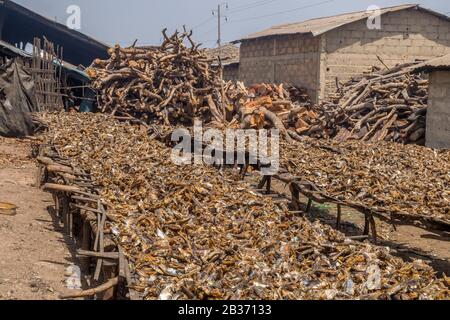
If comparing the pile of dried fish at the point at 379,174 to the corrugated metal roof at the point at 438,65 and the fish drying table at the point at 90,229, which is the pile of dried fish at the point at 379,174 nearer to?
the corrugated metal roof at the point at 438,65

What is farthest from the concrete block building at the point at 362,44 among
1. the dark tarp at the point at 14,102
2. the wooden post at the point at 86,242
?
the wooden post at the point at 86,242

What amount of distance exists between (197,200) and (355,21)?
17256 mm

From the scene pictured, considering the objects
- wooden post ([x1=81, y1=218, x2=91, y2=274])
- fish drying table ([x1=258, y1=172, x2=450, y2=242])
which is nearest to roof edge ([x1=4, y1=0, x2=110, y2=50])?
fish drying table ([x1=258, y1=172, x2=450, y2=242])

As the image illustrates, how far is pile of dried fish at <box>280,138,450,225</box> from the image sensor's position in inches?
332

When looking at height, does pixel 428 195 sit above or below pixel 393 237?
above

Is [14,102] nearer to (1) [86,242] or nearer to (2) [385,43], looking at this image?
(1) [86,242]

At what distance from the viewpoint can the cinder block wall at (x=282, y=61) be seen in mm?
22969

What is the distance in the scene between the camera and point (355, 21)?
22594 mm

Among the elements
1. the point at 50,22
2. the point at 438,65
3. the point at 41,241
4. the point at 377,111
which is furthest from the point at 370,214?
the point at 50,22

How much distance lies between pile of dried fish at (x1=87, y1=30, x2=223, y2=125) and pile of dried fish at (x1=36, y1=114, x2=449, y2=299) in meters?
10.1

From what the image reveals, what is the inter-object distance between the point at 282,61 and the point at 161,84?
7.84m
